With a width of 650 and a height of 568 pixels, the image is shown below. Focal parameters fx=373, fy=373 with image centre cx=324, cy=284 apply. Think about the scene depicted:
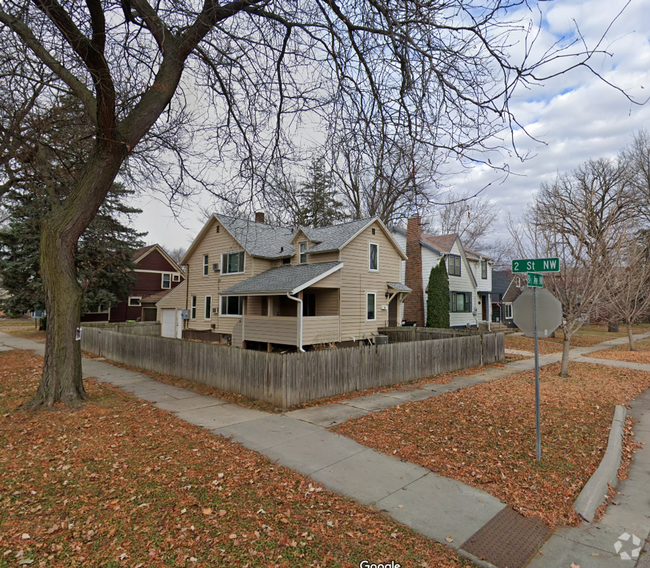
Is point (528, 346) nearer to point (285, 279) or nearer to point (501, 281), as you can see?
point (501, 281)

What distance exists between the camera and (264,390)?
919 centimetres

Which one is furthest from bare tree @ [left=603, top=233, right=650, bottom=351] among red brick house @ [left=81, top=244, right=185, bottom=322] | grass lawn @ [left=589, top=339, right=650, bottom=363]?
red brick house @ [left=81, top=244, right=185, bottom=322]

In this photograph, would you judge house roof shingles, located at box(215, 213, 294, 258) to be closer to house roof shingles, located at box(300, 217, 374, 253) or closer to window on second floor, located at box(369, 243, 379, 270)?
house roof shingles, located at box(300, 217, 374, 253)

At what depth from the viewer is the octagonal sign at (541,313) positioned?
5465mm

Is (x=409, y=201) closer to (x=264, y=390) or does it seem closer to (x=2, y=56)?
(x=264, y=390)

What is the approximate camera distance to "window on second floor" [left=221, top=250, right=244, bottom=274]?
20.5 meters

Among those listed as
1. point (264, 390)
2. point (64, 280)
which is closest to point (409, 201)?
point (264, 390)

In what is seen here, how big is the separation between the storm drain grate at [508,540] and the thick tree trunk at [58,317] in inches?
307

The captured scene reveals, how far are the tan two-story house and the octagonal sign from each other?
32.5ft

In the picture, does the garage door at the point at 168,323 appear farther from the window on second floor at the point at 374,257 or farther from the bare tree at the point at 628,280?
the bare tree at the point at 628,280

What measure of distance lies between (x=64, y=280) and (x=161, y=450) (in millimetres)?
4357

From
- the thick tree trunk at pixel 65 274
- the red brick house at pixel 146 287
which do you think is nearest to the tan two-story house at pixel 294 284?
the thick tree trunk at pixel 65 274

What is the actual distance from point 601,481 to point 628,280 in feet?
50.4

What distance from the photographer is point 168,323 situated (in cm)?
2484
